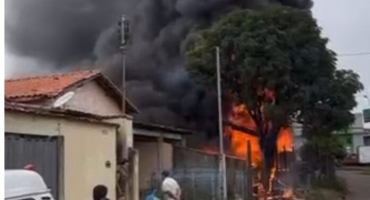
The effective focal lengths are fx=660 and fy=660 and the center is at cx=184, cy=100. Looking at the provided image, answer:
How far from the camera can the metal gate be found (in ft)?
24.5

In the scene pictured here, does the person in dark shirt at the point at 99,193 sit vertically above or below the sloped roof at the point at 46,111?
below

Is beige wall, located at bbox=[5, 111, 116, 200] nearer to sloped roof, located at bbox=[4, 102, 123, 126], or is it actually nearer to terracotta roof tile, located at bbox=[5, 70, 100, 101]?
sloped roof, located at bbox=[4, 102, 123, 126]

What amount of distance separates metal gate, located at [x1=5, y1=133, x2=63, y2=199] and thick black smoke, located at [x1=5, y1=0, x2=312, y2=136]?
14.6 metres

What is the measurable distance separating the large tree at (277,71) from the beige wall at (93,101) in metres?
6.21

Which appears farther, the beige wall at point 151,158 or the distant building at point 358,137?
the distant building at point 358,137

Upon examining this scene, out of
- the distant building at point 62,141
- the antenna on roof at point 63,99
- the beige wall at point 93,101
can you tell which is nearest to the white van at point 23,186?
the distant building at point 62,141

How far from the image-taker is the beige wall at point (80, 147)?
8344mm

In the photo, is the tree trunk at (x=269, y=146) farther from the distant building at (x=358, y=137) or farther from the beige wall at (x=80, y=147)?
the distant building at (x=358, y=137)

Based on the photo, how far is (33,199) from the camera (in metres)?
2.44

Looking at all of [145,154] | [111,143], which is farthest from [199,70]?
[111,143]

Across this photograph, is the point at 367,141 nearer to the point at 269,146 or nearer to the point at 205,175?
the point at 269,146

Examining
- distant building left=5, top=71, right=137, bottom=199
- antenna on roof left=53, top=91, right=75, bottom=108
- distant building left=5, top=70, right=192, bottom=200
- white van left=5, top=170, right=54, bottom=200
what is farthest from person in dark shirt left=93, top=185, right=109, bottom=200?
antenna on roof left=53, top=91, right=75, bottom=108

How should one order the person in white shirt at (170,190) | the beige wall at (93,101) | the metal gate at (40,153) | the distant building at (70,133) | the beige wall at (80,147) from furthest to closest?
the beige wall at (93,101) < the person in white shirt at (170,190) < the beige wall at (80,147) < the distant building at (70,133) < the metal gate at (40,153)

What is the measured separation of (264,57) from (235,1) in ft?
26.3
